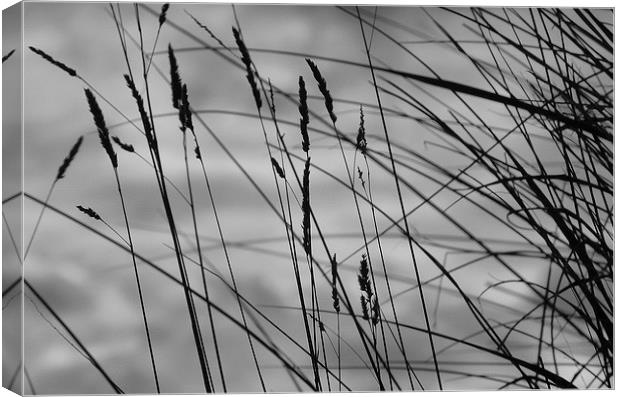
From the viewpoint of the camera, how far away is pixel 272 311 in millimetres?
1568

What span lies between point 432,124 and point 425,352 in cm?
46

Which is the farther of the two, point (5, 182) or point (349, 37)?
point (349, 37)

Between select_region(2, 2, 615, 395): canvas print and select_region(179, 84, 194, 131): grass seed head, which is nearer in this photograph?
select_region(179, 84, 194, 131): grass seed head

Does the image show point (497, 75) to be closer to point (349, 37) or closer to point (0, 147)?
point (349, 37)

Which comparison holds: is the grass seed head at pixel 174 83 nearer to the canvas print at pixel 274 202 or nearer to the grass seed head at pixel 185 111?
the grass seed head at pixel 185 111

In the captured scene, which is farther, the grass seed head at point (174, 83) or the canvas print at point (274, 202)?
the canvas print at point (274, 202)

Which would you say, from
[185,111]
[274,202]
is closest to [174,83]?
[185,111]

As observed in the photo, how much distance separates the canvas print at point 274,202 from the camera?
5.04ft

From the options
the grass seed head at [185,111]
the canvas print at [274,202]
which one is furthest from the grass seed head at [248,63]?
the canvas print at [274,202]

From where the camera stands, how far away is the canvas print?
5.04 ft

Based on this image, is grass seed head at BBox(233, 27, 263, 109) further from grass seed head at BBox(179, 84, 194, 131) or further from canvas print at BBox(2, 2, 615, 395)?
canvas print at BBox(2, 2, 615, 395)

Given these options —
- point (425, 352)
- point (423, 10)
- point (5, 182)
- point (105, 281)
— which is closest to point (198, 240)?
point (105, 281)

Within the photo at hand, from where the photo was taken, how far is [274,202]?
1584 millimetres

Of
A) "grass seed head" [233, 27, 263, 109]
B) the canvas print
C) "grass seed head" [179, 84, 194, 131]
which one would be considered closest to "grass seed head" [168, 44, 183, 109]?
"grass seed head" [179, 84, 194, 131]
